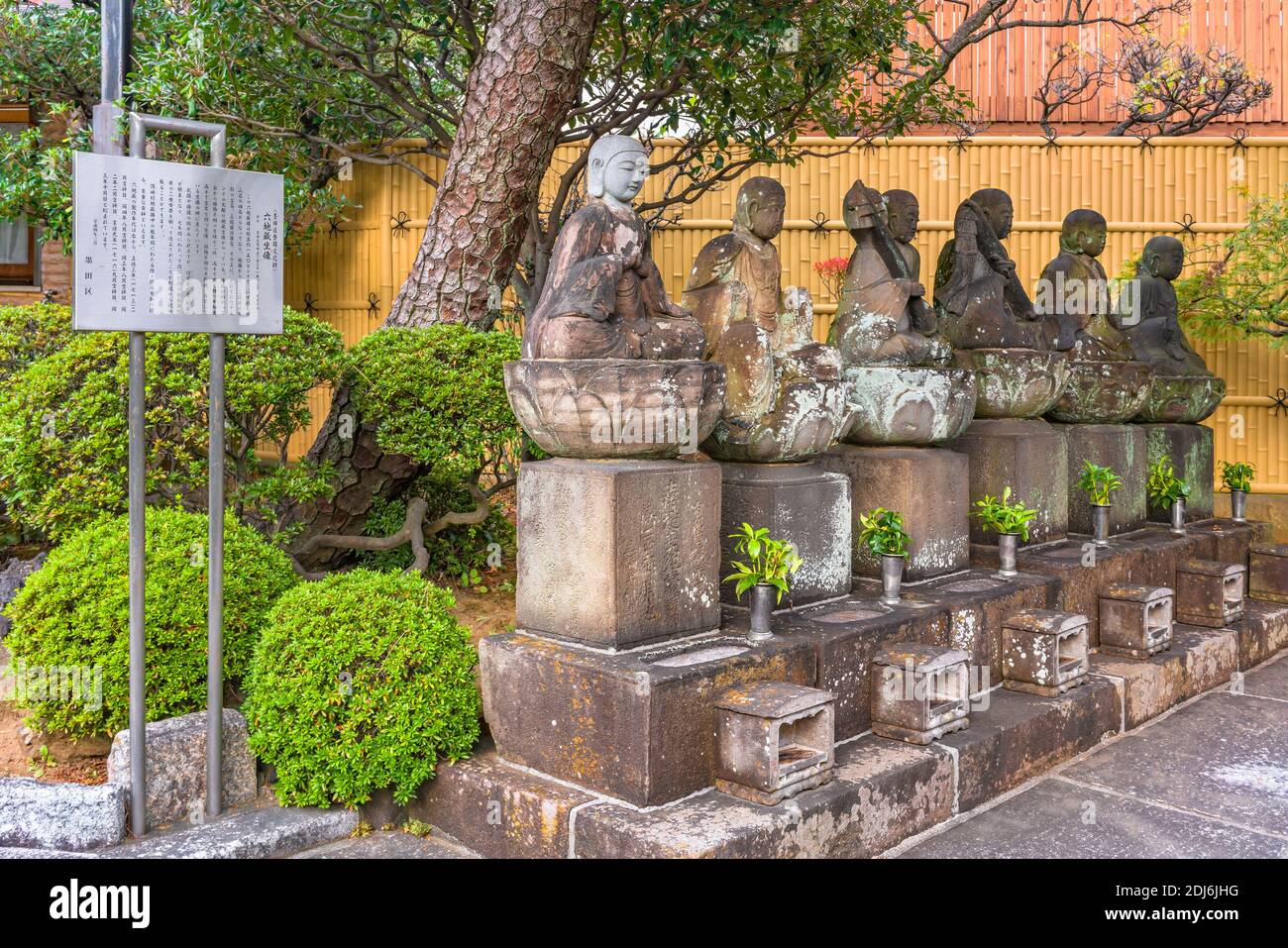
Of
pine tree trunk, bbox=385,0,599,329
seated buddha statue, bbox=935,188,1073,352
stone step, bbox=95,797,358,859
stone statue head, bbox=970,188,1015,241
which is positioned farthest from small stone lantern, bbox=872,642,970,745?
pine tree trunk, bbox=385,0,599,329

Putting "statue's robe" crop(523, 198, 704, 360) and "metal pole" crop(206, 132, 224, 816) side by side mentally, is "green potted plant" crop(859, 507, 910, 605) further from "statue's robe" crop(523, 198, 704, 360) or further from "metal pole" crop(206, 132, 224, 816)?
"metal pole" crop(206, 132, 224, 816)

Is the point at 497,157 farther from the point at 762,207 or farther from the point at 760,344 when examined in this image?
the point at 760,344

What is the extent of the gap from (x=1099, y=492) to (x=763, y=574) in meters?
2.71

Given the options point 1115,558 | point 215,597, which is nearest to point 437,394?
point 215,597

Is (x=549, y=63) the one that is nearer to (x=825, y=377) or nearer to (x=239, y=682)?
(x=825, y=377)

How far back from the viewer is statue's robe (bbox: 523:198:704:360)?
134 inches

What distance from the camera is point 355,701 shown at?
130 inches

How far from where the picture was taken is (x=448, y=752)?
3.40 m

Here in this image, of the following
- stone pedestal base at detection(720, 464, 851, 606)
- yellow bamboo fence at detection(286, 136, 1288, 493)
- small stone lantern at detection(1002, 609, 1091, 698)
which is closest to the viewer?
stone pedestal base at detection(720, 464, 851, 606)

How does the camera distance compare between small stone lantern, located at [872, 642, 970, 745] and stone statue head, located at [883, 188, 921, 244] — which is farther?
stone statue head, located at [883, 188, 921, 244]

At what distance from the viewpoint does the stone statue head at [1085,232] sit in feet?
19.8

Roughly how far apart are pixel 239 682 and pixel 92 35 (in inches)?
234

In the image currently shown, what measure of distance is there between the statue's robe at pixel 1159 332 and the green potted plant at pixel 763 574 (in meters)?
3.97

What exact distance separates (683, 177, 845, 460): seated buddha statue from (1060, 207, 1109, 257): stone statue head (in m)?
2.56
